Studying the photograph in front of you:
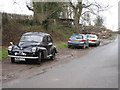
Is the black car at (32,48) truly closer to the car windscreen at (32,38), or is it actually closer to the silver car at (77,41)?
the car windscreen at (32,38)

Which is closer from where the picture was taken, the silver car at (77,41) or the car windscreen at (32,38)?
the car windscreen at (32,38)

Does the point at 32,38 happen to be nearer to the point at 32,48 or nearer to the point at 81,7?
the point at 32,48

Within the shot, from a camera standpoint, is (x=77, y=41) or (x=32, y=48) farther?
(x=77, y=41)

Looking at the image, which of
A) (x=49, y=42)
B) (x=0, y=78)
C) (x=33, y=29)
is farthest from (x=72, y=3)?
(x=0, y=78)

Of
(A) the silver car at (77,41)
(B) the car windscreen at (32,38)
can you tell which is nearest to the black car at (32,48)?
(B) the car windscreen at (32,38)

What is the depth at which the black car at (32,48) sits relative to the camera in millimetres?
11781

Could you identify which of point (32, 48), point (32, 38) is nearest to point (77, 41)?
point (32, 38)

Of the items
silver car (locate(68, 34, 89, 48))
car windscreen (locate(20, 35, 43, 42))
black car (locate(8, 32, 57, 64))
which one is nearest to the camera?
black car (locate(8, 32, 57, 64))

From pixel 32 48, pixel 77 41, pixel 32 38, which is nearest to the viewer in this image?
pixel 32 48

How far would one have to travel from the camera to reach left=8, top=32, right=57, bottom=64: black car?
38.7ft

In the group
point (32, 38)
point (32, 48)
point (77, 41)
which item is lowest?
point (77, 41)

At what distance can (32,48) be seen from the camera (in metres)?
11.8

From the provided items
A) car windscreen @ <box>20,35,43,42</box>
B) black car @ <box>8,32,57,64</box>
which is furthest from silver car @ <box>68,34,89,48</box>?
car windscreen @ <box>20,35,43,42</box>

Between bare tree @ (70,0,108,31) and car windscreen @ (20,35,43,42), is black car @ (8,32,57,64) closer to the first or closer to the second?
car windscreen @ (20,35,43,42)
